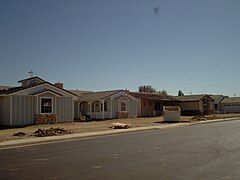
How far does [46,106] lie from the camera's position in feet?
117

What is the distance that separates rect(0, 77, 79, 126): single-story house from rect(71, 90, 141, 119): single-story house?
8.94 m

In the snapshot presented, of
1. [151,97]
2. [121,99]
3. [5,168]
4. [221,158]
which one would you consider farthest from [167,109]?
[5,168]

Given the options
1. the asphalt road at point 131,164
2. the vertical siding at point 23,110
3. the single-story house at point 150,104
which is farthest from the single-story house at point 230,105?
the asphalt road at point 131,164

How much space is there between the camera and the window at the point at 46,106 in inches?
1394

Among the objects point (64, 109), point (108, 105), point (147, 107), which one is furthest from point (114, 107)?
point (147, 107)

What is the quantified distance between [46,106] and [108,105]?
41.1 feet

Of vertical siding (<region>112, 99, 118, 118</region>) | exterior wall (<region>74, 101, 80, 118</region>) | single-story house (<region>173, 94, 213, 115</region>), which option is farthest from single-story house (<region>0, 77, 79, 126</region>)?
single-story house (<region>173, 94, 213, 115</region>)

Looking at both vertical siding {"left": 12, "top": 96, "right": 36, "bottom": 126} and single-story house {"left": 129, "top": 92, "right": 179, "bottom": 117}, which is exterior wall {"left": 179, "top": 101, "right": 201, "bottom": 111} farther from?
vertical siding {"left": 12, "top": 96, "right": 36, "bottom": 126}

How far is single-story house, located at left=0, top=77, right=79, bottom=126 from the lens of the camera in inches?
1300

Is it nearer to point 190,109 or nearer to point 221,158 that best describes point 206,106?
point 190,109

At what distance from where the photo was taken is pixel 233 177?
30.8ft

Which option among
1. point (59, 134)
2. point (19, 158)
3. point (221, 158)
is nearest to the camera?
point (221, 158)

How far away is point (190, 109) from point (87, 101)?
974 inches

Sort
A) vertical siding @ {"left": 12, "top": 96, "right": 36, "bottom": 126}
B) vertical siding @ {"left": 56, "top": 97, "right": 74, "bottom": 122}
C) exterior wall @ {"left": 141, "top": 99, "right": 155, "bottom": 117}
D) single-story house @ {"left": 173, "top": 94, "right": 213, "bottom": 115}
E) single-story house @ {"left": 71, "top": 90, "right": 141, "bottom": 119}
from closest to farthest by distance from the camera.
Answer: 1. vertical siding @ {"left": 12, "top": 96, "right": 36, "bottom": 126}
2. vertical siding @ {"left": 56, "top": 97, "right": 74, "bottom": 122}
3. single-story house @ {"left": 71, "top": 90, "right": 141, "bottom": 119}
4. exterior wall @ {"left": 141, "top": 99, "right": 155, "bottom": 117}
5. single-story house @ {"left": 173, "top": 94, "right": 213, "bottom": 115}
